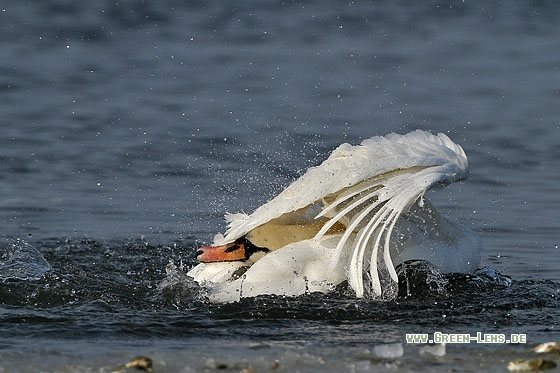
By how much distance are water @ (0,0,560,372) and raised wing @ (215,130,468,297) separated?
0.34 metres

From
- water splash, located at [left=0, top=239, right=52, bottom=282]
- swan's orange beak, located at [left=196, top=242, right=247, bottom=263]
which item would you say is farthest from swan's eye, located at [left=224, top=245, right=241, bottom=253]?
water splash, located at [left=0, top=239, right=52, bottom=282]

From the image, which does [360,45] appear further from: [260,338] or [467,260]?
[260,338]

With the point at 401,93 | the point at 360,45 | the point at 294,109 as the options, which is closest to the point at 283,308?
the point at 294,109

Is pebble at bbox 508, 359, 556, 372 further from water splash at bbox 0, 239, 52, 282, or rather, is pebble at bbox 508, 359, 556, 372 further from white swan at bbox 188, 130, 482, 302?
water splash at bbox 0, 239, 52, 282

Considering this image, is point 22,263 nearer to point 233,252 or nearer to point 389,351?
point 233,252

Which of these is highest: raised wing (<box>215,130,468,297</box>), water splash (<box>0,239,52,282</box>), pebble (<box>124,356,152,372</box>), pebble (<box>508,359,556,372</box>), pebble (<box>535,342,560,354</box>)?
raised wing (<box>215,130,468,297</box>)

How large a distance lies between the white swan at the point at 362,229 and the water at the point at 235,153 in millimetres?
155

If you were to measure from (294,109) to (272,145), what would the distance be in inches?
59.7

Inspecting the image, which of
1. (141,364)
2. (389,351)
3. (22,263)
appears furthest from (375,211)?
(22,263)

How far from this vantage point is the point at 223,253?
667 cm

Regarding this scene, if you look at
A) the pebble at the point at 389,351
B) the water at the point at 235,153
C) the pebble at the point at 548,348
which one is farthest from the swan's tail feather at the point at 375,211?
the pebble at the point at 548,348

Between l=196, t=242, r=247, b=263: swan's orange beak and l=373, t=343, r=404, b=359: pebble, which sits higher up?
l=196, t=242, r=247, b=263: swan's orange beak

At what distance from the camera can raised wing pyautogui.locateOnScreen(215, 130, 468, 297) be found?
6.15 meters

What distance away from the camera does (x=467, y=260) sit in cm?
658
